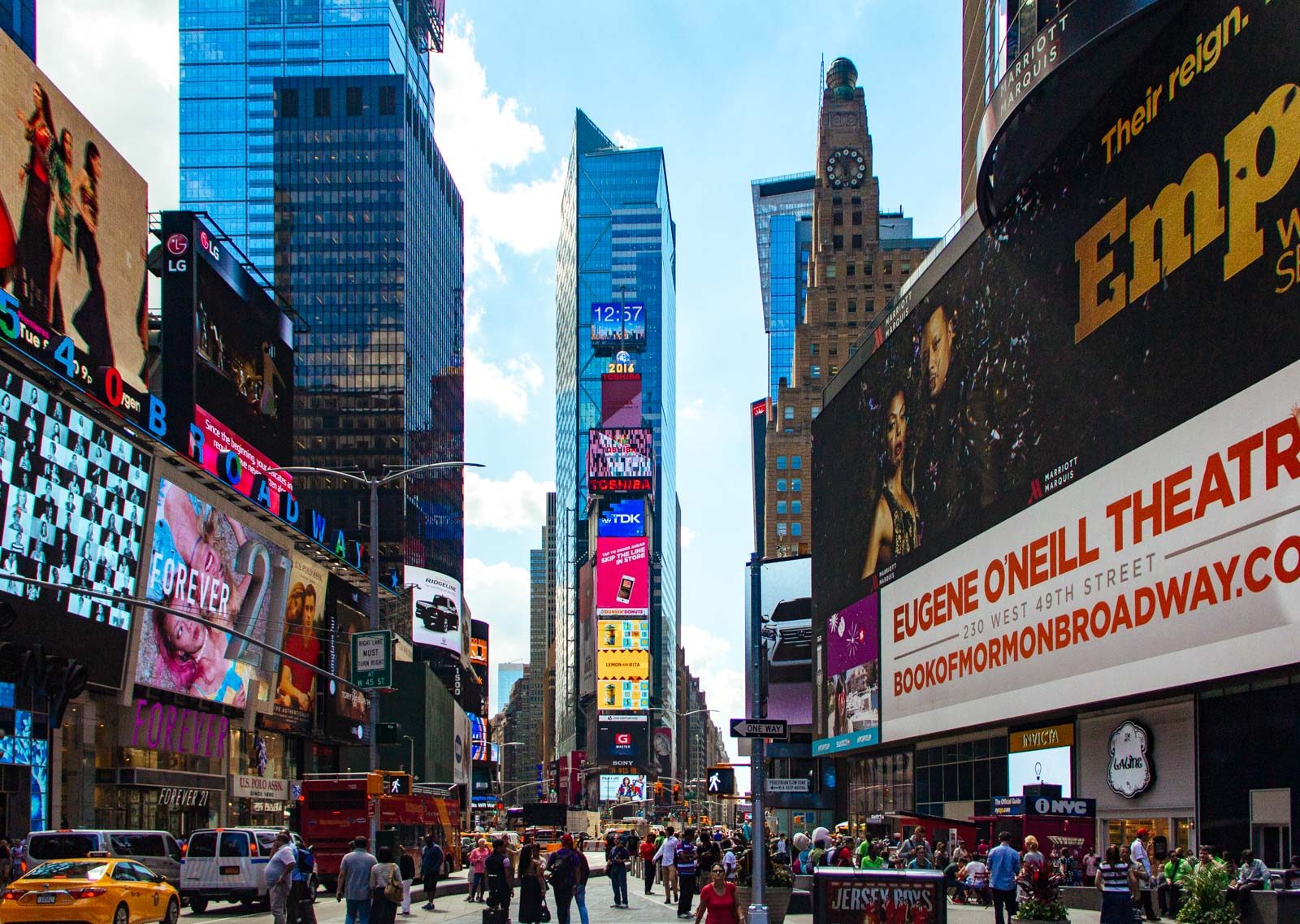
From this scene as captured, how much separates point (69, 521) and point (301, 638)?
33064 millimetres

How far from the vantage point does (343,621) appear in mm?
94125

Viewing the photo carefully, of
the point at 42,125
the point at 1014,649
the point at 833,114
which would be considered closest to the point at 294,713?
the point at 42,125

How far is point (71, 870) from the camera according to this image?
88.6 feet

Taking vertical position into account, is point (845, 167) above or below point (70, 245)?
above

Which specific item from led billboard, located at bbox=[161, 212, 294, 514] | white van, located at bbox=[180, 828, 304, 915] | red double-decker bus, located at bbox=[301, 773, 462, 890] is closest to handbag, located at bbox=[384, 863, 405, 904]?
white van, located at bbox=[180, 828, 304, 915]

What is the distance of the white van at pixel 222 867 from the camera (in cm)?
3609

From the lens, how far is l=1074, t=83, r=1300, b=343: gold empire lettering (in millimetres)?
30312

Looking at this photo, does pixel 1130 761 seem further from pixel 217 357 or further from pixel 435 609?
pixel 435 609

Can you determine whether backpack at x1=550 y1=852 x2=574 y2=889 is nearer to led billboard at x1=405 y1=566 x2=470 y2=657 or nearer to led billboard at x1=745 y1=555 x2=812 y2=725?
led billboard at x1=745 y1=555 x2=812 y2=725

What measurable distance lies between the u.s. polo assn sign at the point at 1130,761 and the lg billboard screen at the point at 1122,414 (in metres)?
1.74

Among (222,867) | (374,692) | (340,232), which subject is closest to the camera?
(222,867)

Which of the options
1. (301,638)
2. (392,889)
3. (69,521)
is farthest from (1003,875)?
(301,638)

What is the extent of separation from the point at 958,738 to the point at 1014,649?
12.7 meters

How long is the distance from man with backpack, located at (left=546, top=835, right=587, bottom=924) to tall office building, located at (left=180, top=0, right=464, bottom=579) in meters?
143
